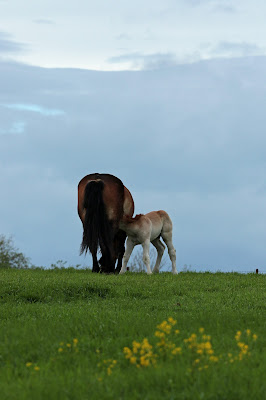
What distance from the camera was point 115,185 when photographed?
18.1 meters

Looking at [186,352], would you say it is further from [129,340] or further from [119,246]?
[119,246]

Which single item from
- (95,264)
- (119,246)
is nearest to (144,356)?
(95,264)

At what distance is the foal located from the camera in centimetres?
1755

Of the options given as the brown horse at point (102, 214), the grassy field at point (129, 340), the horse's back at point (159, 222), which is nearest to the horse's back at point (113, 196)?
the brown horse at point (102, 214)

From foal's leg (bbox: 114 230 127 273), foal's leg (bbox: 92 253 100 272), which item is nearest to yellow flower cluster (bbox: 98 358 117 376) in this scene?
foal's leg (bbox: 92 253 100 272)

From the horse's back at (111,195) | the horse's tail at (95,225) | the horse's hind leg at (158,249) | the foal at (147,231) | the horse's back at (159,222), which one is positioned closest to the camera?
the horse's tail at (95,225)

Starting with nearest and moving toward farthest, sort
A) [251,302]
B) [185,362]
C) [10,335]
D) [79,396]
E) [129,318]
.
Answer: [79,396] < [185,362] < [10,335] < [129,318] < [251,302]

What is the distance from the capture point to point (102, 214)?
17547mm

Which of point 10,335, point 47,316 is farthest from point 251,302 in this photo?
point 10,335

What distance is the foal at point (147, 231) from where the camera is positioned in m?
17.5

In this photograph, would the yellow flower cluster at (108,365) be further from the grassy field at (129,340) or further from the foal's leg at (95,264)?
the foal's leg at (95,264)

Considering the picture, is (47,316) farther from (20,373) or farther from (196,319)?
(20,373)

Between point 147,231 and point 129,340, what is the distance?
9769 millimetres

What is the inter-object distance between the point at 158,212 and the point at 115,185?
1744mm
